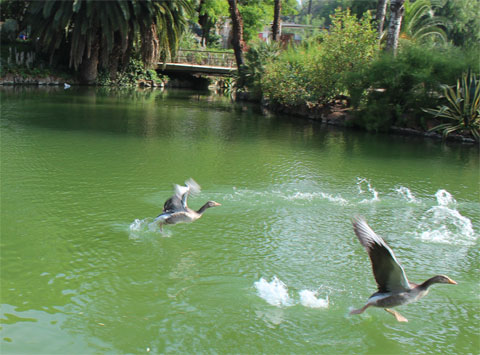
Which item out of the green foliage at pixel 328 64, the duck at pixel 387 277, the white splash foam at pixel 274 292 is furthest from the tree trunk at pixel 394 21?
the duck at pixel 387 277

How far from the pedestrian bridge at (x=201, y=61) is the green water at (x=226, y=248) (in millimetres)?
28264

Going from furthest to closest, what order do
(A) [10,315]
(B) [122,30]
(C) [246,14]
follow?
(C) [246,14], (B) [122,30], (A) [10,315]

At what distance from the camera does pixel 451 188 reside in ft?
36.5

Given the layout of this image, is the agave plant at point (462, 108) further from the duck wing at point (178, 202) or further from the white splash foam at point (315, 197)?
the duck wing at point (178, 202)

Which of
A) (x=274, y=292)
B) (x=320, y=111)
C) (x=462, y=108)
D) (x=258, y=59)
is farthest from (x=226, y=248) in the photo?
(x=258, y=59)

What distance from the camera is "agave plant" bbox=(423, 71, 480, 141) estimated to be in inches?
669

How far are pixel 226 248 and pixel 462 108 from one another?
517 inches

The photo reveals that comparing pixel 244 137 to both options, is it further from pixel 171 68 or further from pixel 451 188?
pixel 171 68

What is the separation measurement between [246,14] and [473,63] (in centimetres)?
3458

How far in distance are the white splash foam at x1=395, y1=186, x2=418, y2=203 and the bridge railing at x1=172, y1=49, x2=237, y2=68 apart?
108 feet

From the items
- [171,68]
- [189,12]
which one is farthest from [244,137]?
[171,68]

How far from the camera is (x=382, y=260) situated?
14.8 feet

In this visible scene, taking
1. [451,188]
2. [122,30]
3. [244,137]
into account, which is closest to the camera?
[451,188]

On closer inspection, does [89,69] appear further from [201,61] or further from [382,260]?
[382,260]
